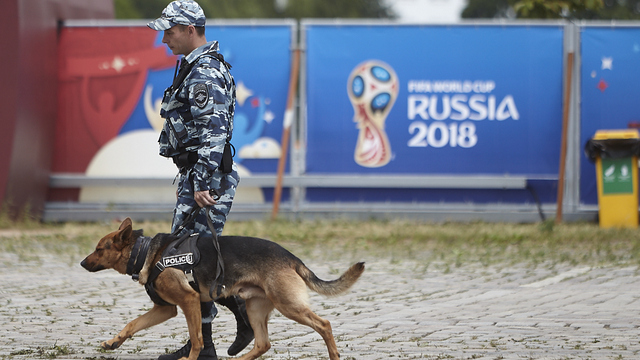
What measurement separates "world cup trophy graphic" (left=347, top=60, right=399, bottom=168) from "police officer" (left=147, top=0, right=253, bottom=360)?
765 cm

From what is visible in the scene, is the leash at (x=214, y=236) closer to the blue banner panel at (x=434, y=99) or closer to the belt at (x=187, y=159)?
the belt at (x=187, y=159)

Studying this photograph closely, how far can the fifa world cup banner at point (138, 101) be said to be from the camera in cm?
1284

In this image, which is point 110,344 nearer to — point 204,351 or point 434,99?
point 204,351

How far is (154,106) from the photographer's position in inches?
508

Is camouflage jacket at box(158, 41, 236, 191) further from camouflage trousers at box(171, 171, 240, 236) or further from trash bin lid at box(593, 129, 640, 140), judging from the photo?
trash bin lid at box(593, 129, 640, 140)

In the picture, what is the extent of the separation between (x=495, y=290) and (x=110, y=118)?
294 inches

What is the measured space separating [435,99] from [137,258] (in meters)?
8.51

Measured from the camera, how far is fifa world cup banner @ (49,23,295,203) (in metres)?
12.8

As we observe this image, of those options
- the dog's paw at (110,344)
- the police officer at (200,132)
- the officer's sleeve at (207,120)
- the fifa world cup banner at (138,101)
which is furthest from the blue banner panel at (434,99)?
the dog's paw at (110,344)

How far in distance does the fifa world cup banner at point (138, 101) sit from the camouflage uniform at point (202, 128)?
25.2 ft

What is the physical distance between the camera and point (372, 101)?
12727 millimetres

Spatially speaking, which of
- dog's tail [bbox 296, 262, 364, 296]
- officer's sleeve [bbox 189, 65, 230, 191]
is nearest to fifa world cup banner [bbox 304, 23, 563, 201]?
officer's sleeve [bbox 189, 65, 230, 191]

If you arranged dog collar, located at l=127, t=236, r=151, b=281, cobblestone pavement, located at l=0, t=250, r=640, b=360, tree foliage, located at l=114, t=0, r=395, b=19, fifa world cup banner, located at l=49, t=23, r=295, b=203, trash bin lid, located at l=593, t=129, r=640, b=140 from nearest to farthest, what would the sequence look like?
dog collar, located at l=127, t=236, r=151, b=281 → cobblestone pavement, located at l=0, t=250, r=640, b=360 → trash bin lid, located at l=593, t=129, r=640, b=140 → fifa world cup banner, located at l=49, t=23, r=295, b=203 → tree foliage, located at l=114, t=0, r=395, b=19

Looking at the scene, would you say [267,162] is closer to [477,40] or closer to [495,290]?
[477,40]
